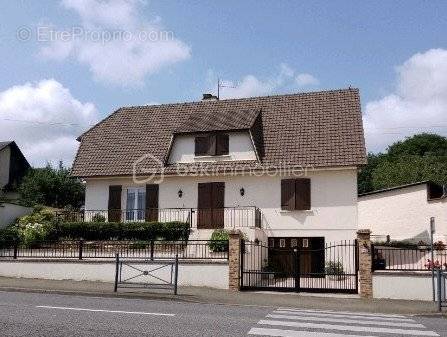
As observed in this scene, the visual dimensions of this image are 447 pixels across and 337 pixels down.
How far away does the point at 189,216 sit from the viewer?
82.1 feet

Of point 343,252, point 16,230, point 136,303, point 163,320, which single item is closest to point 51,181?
point 16,230

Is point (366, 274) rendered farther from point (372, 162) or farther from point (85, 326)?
point (372, 162)

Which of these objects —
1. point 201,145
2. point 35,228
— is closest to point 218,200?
point 201,145

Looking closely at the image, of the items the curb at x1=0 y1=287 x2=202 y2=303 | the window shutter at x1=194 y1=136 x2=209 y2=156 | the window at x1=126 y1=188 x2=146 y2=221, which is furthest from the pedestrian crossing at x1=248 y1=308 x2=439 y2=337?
the window at x1=126 y1=188 x2=146 y2=221

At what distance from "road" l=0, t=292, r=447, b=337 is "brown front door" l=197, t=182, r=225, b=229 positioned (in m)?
11.0

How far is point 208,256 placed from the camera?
64.4 ft

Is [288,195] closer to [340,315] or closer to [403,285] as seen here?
[403,285]

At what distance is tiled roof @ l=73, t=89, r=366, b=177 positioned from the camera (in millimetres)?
24998

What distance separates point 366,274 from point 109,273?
8.95 meters

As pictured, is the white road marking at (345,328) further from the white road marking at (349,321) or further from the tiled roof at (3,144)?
the tiled roof at (3,144)

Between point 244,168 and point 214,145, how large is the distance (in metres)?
2.15

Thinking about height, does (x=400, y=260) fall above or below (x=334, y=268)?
above

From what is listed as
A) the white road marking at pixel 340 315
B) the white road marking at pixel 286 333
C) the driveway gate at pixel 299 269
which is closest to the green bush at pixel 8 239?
the driveway gate at pixel 299 269

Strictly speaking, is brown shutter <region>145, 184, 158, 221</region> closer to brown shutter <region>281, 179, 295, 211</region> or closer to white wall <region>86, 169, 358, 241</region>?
white wall <region>86, 169, 358, 241</region>
